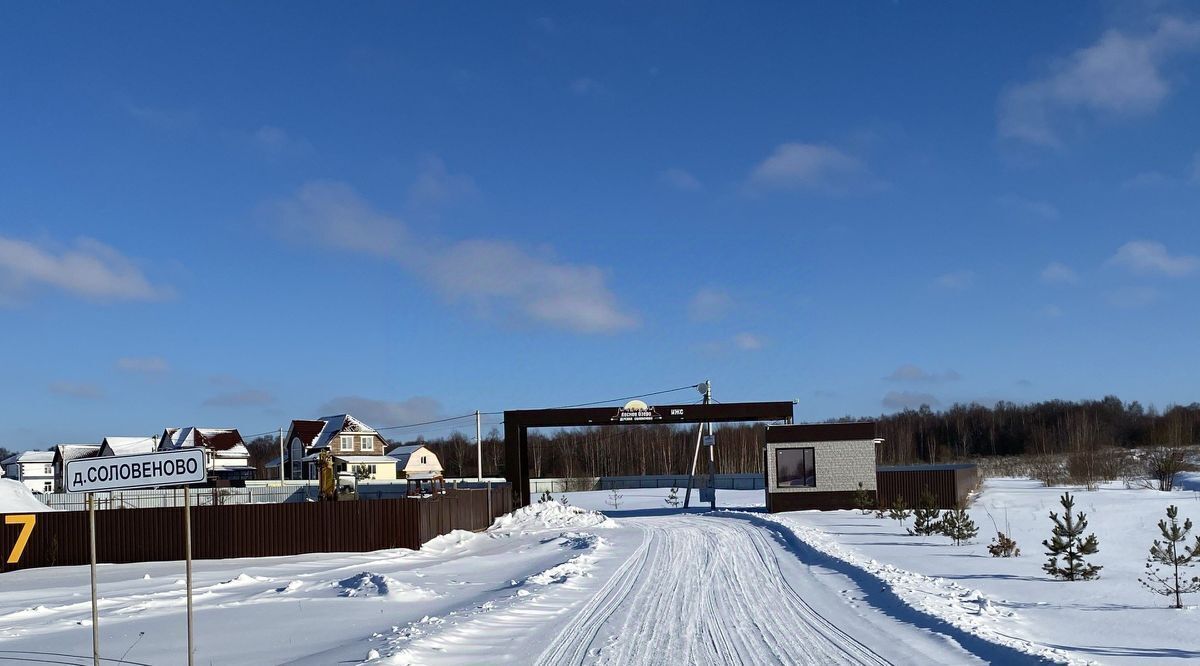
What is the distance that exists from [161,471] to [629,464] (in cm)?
9915

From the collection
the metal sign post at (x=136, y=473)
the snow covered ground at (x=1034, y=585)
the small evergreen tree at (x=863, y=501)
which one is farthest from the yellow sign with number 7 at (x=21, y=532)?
the small evergreen tree at (x=863, y=501)

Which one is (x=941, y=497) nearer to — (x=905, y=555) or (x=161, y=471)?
(x=905, y=555)

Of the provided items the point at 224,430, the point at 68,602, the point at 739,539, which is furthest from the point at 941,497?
the point at 224,430

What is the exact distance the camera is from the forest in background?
101144 millimetres

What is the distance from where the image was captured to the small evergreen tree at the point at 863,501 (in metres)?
35.4

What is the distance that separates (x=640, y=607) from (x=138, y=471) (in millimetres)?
7878

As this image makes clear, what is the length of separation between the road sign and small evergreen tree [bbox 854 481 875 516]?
99.6 feet

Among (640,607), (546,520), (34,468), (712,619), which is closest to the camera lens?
(712,619)

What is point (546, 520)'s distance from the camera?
3566 cm

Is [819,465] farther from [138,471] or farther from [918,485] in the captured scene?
[138,471]

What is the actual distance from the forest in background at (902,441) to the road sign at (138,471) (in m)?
86.5

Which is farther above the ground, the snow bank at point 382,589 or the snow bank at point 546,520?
the snow bank at point 382,589

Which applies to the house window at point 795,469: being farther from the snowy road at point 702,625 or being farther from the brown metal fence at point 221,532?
the snowy road at point 702,625

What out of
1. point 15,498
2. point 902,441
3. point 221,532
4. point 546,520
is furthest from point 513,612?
point 902,441
